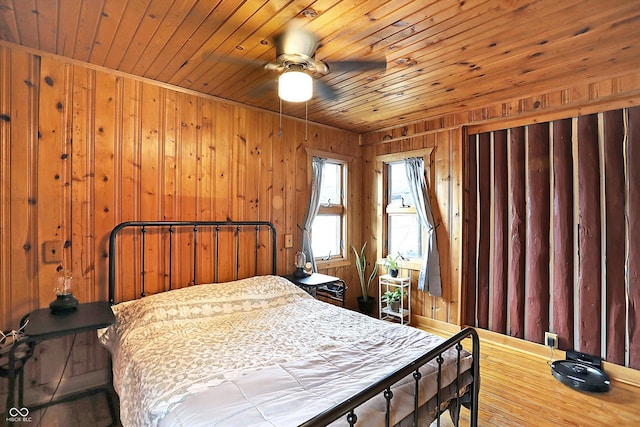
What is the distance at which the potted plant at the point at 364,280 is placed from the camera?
4.26m

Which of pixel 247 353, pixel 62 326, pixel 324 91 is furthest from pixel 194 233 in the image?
pixel 324 91

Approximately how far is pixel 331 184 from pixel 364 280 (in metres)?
1.44

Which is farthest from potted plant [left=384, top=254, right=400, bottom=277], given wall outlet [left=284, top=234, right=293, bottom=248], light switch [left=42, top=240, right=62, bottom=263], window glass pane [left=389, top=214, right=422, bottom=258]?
light switch [left=42, top=240, right=62, bottom=263]

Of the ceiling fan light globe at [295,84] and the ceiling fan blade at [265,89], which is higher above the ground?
the ceiling fan blade at [265,89]

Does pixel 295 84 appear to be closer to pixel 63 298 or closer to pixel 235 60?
pixel 235 60

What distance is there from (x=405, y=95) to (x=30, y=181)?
3.11m

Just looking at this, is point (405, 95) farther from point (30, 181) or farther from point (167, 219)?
point (30, 181)

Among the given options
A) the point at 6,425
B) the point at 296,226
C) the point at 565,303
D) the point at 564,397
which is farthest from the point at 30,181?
the point at 565,303

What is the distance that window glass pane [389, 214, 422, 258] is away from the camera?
160 inches

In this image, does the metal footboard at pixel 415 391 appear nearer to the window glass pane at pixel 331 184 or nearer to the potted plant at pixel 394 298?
the potted plant at pixel 394 298

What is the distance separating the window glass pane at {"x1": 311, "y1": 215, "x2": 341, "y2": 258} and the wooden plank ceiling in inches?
68.6

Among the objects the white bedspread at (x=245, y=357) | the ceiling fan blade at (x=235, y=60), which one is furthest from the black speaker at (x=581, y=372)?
the ceiling fan blade at (x=235, y=60)

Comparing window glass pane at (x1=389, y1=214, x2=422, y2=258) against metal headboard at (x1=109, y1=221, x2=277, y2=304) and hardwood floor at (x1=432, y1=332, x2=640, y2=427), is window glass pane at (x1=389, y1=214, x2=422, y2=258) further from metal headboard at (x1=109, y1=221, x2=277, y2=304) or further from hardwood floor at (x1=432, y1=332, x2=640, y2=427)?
metal headboard at (x1=109, y1=221, x2=277, y2=304)

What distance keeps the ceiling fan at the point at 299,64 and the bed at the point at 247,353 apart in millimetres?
1496
